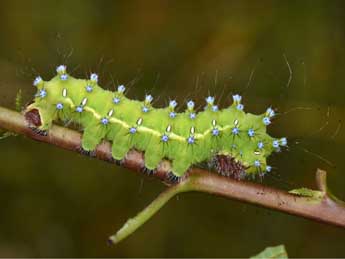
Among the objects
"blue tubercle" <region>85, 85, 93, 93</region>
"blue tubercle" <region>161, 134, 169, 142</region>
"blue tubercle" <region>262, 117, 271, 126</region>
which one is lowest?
"blue tubercle" <region>161, 134, 169, 142</region>

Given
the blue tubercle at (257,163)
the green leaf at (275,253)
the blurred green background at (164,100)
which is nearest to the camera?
the green leaf at (275,253)

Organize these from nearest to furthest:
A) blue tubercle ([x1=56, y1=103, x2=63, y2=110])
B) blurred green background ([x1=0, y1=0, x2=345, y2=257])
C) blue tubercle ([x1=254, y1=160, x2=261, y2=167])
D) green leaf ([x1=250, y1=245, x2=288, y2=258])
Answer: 1. green leaf ([x1=250, y1=245, x2=288, y2=258])
2. blue tubercle ([x1=56, y1=103, x2=63, y2=110])
3. blue tubercle ([x1=254, y1=160, x2=261, y2=167])
4. blurred green background ([x1=0, y1=0, x2=345, y2=257])

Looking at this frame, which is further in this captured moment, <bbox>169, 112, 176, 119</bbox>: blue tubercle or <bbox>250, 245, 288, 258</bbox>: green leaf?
<bbox>169, 112, 176, 119</bbox>: blue tubercle

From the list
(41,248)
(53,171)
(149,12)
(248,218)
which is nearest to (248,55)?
(149,12)

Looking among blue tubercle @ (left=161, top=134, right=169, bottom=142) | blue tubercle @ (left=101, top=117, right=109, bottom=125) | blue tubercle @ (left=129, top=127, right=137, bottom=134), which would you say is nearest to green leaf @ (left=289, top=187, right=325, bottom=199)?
blue tubercle @ (left=161, top=134, right=169, bottom=142)

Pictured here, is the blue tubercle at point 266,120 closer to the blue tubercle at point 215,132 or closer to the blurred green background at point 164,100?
the blue tubercle at point 215,132

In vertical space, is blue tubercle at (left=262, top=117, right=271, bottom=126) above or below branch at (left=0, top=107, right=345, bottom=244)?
above

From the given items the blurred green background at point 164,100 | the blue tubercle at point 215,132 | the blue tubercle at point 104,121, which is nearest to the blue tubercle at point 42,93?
the blue tubercle at point 104,121

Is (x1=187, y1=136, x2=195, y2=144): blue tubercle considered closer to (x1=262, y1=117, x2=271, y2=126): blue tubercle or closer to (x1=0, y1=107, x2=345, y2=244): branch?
(x1=262, y1=117, x2=271, y2=126): blue tubercle
